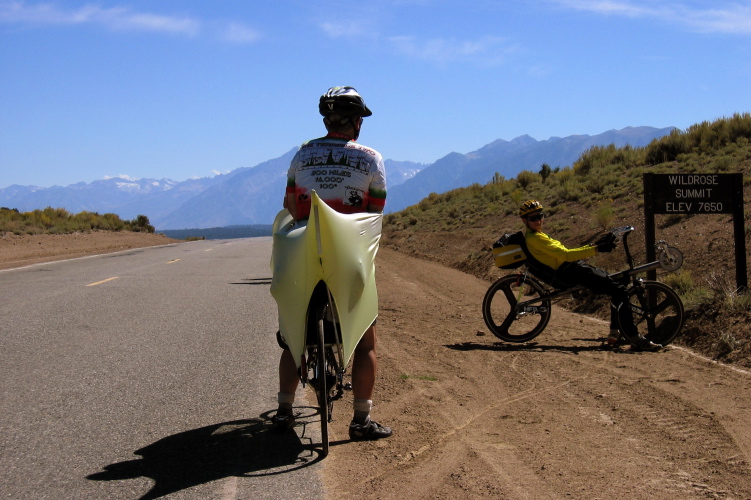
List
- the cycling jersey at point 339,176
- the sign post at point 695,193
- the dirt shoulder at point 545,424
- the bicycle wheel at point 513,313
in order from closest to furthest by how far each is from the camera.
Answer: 1. the dirt shoulder at point 545,424
2. the cycling jersey at point 339,176
3. the bicycle wheel at point 513,313
4. the sign post at point 695,193

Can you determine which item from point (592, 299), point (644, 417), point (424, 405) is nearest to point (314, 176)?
point (424, 405)

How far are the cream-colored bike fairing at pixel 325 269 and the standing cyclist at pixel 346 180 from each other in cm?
26

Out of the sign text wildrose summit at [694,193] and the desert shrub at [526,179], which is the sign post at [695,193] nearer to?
the sign text wildrose summit at [694,193]

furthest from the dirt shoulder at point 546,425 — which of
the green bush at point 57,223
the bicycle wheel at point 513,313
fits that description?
the green bush at point 57,223

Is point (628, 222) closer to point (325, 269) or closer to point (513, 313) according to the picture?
point (513, 313)

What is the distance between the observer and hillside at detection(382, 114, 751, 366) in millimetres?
8656

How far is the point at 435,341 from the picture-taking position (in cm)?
841

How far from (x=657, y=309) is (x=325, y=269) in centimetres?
544

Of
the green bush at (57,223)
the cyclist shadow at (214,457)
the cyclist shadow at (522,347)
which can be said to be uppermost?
the green bush at (57,223)

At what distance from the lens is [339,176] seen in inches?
177

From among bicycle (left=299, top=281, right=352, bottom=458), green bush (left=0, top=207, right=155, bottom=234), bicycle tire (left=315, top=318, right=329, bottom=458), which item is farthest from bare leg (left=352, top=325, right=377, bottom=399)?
green bush (left=0, top=207, right=155, bottom=234)

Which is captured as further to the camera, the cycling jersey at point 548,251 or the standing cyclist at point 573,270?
the cycling jersey at point 548,251

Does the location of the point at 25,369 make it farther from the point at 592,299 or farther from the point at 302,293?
the point at 592,299

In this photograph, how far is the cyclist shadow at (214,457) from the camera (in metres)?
4.04
